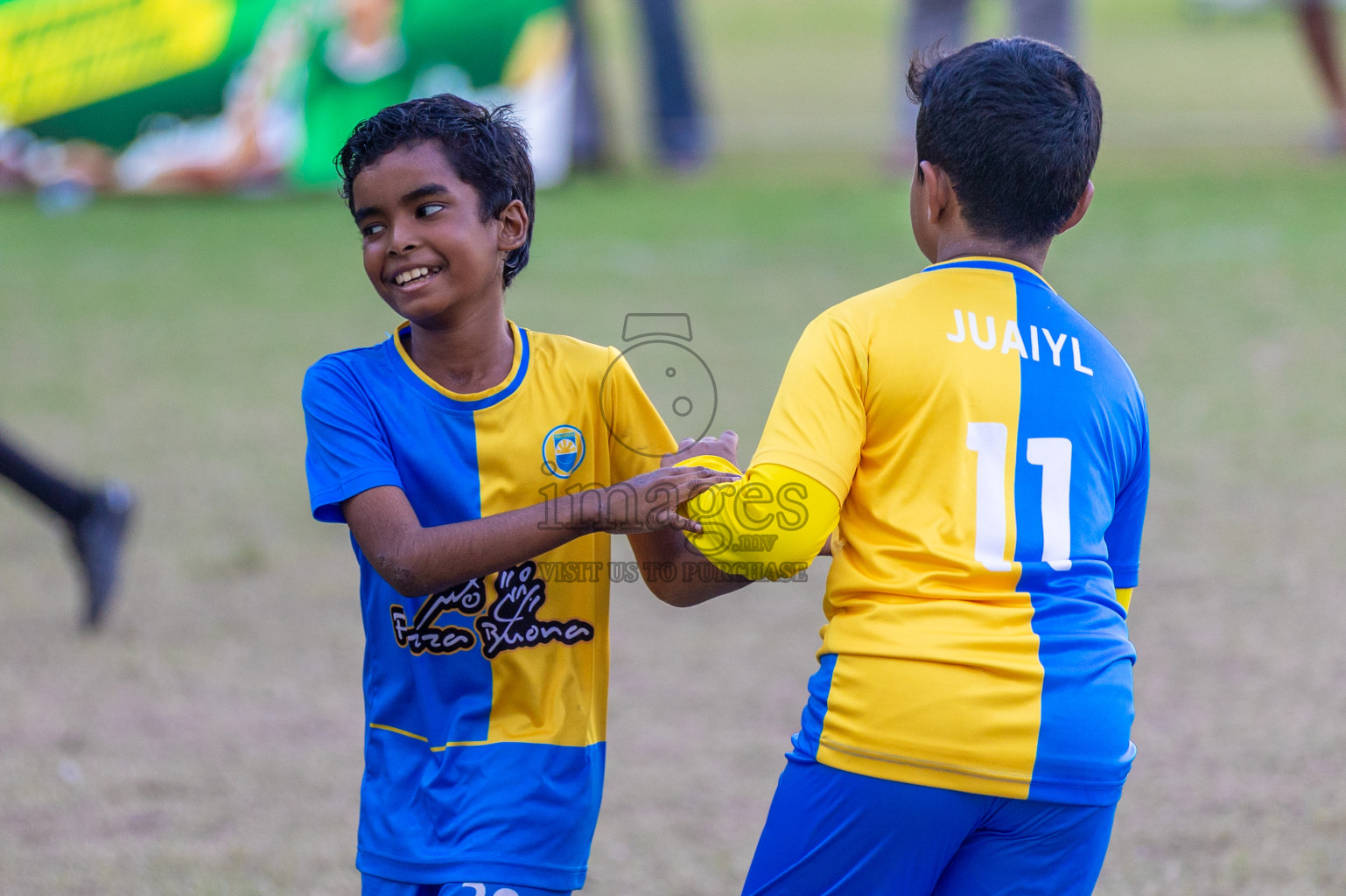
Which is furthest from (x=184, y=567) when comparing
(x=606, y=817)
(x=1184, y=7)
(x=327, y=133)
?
(x=1184, y=7)

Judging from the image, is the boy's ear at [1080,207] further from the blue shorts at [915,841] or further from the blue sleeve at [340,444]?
the blue sleeve at [340,444]

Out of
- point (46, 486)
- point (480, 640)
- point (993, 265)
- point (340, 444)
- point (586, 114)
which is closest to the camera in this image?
point (993, 265)

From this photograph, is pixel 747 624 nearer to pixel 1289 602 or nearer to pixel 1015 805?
pixel 1289 602

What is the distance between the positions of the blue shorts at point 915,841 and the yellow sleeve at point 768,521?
0.24m

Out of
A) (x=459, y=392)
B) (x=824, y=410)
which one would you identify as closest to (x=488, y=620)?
(x=459, y=392)

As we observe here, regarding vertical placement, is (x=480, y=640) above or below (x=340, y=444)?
below

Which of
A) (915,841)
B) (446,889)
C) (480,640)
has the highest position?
(480,640)

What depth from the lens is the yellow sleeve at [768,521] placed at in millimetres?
1638

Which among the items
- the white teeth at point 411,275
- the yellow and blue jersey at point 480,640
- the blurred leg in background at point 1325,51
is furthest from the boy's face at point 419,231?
the blurred leg in background at point 1325,51

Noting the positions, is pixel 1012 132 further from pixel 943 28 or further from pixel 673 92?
pixel 673 92

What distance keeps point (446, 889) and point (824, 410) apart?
2.69 ft

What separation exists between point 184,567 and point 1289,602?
3.60 metres

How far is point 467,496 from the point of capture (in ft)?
6.50

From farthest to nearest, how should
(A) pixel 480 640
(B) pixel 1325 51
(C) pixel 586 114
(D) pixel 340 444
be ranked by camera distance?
(C) pixel 586 114
(B) pixel 1325 51
(A) pixel 480 640
(D) pixel 340 444
